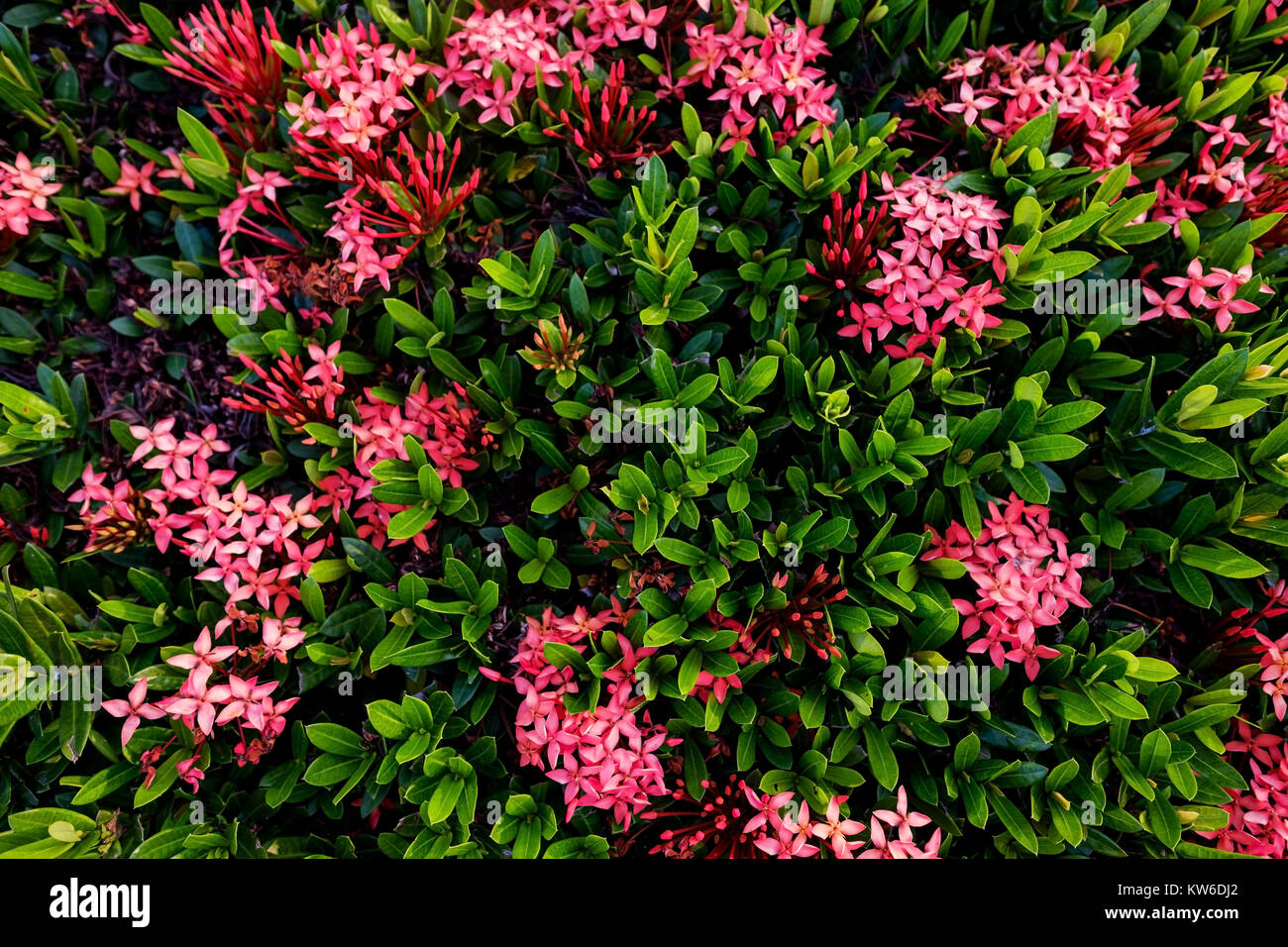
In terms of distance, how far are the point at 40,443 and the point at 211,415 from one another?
510 mm

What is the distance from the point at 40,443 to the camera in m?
2.53

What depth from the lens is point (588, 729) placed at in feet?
7.15

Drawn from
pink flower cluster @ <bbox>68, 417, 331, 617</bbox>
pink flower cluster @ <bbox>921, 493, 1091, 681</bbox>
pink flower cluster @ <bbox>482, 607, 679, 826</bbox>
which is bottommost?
pink flower cluster @ <bbox>482, 607, 679, 826</bbox>

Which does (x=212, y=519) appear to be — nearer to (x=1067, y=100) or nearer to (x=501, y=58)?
(x=501, y=58)

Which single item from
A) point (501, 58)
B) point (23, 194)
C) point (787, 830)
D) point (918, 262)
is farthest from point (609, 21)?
point (787, 830)

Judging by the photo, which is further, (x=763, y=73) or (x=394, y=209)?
(x=763, y=73)

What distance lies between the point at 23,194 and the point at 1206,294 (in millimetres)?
3848

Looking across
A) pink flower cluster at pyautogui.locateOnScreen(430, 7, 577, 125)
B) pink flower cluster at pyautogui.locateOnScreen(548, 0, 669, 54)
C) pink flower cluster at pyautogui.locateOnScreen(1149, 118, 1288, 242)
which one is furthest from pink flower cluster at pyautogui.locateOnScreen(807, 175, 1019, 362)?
pink flower cluster at pyautogui.locateOnScreen(430, 7, 577, 125)

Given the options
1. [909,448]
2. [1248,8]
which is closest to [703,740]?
[909,448]

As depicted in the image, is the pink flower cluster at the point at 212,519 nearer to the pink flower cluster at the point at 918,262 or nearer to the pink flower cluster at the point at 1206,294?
the pink flower cluster at the point at 918,262

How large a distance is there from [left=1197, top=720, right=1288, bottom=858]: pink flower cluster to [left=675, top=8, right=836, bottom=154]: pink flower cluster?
238 centimetres

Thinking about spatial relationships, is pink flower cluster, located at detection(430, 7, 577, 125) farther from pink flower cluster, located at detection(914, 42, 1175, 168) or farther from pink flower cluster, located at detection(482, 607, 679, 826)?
pink flower cluster, located at detection(482, 607, 679, 826)

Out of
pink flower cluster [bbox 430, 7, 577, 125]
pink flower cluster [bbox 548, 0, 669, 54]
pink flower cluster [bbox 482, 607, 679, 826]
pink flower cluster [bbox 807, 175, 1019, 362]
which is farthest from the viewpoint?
pink flower cluster [bbox 548, 0, 669, 54]

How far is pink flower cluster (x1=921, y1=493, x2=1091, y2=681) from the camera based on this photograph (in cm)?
220
